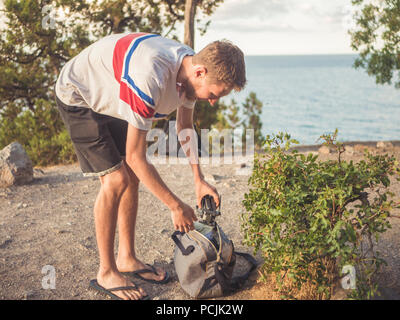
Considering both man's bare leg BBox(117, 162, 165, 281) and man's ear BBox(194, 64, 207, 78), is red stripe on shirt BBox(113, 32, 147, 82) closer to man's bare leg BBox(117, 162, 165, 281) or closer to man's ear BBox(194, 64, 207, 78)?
man's ear BBox(194, 64, 207, 78)

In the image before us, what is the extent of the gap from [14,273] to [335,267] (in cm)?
240

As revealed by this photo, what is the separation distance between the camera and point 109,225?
2.78 metres

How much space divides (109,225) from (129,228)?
1.18ft

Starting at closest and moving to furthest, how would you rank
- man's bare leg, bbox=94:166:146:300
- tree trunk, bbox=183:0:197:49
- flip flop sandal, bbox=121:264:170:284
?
man's bare leg, bbox=94:166:146:300, flip flop sandal, bbox=121:264:170:284, tree trunk, bbox=183:0:197:49

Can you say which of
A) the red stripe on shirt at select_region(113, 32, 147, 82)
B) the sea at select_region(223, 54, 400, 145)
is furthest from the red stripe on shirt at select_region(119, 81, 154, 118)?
the sea at select_region(223, 54, 400, 145)

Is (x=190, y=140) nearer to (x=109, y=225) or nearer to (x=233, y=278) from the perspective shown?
(x=109, y=225)

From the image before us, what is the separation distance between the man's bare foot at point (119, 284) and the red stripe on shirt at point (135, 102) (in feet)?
4.14

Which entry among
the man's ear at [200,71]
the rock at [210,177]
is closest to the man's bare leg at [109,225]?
the man's ear at [200,71]

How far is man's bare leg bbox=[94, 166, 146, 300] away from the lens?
2.70 m

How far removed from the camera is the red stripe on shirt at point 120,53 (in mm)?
2432

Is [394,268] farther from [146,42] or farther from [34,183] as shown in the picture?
[34,183]

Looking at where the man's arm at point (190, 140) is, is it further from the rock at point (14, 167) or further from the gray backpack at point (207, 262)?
the rock at point (14, 167)

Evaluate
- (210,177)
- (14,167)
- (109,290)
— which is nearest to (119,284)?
(109,290)
